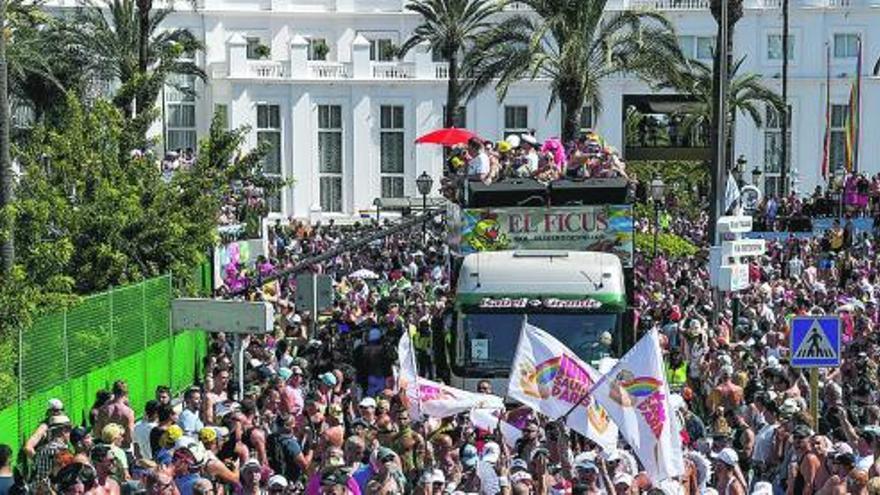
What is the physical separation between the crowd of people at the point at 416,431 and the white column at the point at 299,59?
151 feet

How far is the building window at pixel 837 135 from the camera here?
74.8 meters

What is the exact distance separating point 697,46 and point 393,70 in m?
11.4

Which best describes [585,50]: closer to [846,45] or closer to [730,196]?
[730,196]

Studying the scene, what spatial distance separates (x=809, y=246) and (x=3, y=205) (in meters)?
24.1

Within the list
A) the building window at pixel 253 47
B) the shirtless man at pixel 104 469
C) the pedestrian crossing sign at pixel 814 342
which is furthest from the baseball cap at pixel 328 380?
the building window at pixel 253 47

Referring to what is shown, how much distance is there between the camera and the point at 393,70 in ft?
250

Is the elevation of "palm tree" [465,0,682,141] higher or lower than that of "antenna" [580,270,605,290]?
higher

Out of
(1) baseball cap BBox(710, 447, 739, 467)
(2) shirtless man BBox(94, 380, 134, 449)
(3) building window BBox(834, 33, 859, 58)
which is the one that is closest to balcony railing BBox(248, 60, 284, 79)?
(3) building window BBox(834, 33, 859, 58)

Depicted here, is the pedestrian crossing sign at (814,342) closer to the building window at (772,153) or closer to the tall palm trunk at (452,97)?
the tall palm trunk at (452,97)

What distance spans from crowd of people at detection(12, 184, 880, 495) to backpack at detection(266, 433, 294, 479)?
0.06 ft

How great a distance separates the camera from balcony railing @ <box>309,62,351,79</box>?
7612 cm

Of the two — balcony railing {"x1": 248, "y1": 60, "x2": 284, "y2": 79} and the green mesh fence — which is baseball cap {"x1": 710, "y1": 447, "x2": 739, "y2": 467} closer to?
the green mesh fence

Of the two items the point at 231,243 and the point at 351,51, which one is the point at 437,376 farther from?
the point at 351,51

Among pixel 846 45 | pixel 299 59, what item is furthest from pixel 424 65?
pixel 846 45
